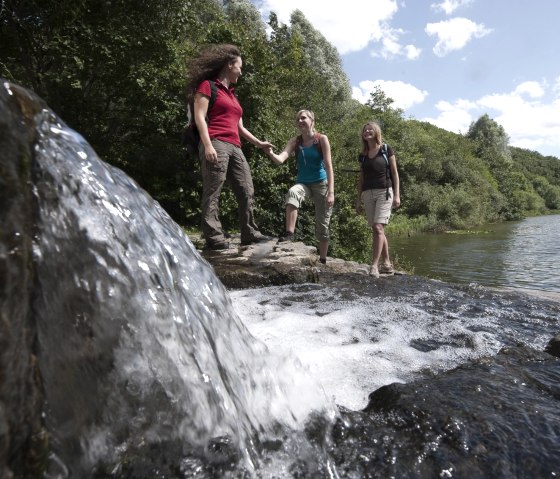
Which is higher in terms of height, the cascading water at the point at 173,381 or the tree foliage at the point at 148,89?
the tree foliage at the point at 148,89

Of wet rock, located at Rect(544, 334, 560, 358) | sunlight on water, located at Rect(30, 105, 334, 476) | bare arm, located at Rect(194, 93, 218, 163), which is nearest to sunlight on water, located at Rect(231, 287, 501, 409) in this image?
wet rock, located at Rect(544, 334, 560, 358)

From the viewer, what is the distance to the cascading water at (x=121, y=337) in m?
1.42

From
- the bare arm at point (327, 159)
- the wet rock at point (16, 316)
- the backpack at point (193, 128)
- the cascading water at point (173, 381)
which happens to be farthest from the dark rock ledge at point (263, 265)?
the wet rock at point (16, 316)

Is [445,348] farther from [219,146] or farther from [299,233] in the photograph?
[299,233]

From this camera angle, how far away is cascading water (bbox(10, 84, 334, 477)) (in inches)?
56.0

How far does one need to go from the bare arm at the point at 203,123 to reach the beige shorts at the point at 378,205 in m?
2.19

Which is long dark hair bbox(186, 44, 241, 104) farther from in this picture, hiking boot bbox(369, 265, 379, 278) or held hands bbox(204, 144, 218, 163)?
hiking boot bbox(369, 265, 379, 278)

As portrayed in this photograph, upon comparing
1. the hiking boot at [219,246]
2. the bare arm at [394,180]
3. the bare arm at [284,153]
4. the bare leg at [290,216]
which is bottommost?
the hiking boot at [219,246]

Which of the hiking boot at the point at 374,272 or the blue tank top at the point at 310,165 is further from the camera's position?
the hiking boot at the point at 374,272

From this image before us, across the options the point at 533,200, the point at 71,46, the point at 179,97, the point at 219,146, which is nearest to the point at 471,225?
the point at 179,97

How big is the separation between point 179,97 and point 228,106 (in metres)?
7.05

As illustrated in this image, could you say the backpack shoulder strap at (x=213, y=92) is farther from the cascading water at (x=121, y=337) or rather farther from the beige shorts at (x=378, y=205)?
the cascading water at (x=121, y=337)

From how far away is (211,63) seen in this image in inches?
186

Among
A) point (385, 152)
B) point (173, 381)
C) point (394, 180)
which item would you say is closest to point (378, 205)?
point (394, 180)
